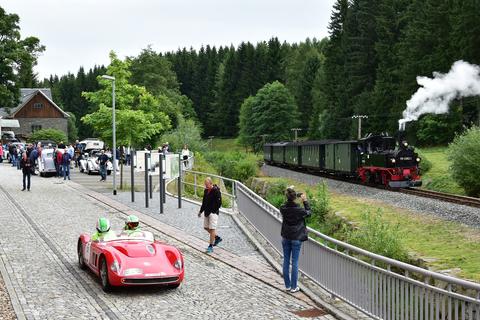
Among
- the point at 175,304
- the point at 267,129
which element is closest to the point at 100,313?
the point at 175,304

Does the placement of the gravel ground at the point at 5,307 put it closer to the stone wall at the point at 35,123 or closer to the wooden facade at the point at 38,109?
the stone wall at the point at 35,123

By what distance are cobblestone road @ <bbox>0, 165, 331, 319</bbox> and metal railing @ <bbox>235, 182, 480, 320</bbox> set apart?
765 millimetres

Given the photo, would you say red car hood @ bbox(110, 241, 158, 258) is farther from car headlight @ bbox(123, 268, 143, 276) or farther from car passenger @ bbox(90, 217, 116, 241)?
car passenger @ bbox(90, 217, 116, 241)

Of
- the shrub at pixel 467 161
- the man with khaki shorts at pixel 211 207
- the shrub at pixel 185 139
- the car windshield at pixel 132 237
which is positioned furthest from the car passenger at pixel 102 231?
the shrub at pixel 185 139

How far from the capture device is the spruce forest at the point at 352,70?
56000mm

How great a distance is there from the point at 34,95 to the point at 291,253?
287ft

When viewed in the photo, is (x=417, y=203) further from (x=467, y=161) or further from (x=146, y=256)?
(x=146, y=256)

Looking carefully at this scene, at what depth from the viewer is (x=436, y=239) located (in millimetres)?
17578

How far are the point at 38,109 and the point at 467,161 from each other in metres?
77.4

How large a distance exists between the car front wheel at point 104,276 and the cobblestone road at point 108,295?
0.13 m

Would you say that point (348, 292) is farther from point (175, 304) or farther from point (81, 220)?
point (81, 220)

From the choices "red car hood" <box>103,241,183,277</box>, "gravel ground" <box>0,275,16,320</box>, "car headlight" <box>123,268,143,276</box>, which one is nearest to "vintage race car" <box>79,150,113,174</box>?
"red car hood" <box>103,241,183,277</box>

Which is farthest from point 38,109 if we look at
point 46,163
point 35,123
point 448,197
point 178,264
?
point 178,264

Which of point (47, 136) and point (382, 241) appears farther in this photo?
point (47, 136)
